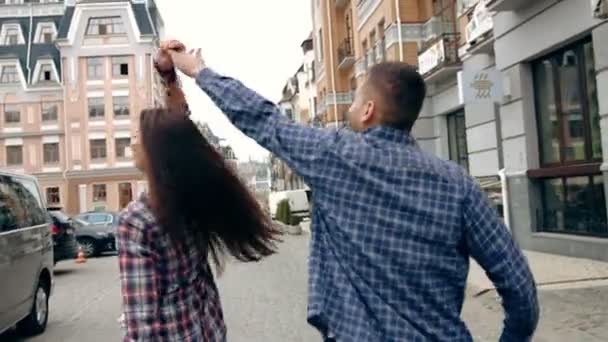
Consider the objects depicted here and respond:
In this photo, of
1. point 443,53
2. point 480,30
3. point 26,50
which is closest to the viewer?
point 480,30

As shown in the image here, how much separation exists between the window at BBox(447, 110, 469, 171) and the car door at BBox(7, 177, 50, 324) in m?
12.3

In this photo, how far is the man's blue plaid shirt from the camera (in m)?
1.90

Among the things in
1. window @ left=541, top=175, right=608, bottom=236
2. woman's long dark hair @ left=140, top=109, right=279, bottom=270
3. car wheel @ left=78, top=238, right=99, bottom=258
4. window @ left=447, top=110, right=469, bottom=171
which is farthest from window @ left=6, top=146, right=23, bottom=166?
woman's long dark hair @ left=140, top=109, right=279, bottom=270

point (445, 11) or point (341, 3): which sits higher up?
point (341, 3)

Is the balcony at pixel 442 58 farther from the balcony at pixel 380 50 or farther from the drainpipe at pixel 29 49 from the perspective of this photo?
the drainpipe at pixel 29 49

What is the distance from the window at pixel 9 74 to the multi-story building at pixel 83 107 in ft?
0.32

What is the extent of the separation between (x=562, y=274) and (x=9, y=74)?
53.7 meters

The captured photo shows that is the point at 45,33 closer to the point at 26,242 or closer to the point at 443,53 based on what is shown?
the point at 443,53

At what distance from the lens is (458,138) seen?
1925 cm

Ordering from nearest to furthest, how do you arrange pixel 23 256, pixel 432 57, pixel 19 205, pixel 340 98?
1. pixel 23 256
2. pixel 19 205
3. pixel 432 57
4. pixel 340 98

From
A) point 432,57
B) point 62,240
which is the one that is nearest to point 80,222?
point 62,240

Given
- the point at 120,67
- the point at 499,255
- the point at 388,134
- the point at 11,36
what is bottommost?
the point at 499,255

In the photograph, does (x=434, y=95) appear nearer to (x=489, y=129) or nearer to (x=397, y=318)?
(x=489, y=129)

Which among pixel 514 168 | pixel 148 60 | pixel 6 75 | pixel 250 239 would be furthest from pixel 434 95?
pixel 6 75
